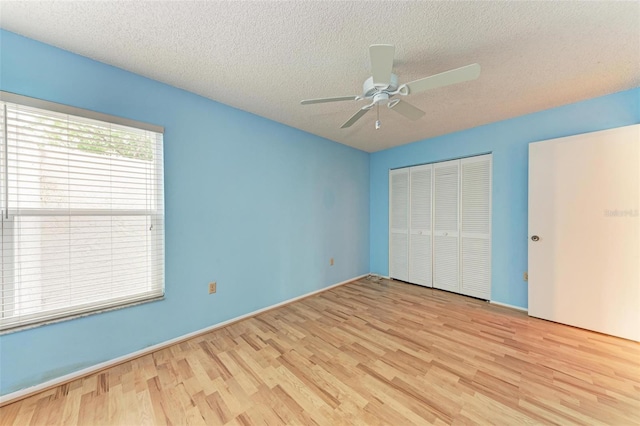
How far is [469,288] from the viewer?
324 centimetres

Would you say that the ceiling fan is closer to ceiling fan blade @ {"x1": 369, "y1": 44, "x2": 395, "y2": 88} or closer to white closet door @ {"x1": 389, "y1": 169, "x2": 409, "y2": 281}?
ceiling fan blade @ {"x1": 369, "y1": 44, "x2": 395, "y2": 88}

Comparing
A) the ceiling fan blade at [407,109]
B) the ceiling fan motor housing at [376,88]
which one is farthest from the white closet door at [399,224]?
the ceiling fan motor housing at [376,88]

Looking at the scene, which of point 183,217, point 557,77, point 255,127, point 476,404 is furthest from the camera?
point 255,127

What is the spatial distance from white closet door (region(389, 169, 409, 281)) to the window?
3.45 meters

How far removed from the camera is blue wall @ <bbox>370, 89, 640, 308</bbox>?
2291 mm

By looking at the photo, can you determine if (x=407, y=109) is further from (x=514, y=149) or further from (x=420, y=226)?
(x=420, y=226)

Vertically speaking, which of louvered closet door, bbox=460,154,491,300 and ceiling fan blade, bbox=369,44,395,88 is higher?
ceiling fan blade, bbox=369,44,395,88

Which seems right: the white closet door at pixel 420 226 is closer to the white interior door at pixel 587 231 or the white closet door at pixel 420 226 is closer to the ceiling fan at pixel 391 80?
the white interior door at pixel 587 231

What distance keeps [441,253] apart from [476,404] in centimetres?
234

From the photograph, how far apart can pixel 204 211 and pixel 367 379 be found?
209 cm

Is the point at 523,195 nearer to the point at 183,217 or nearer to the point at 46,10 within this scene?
the point at 183,217

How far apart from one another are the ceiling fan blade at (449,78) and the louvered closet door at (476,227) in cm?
211

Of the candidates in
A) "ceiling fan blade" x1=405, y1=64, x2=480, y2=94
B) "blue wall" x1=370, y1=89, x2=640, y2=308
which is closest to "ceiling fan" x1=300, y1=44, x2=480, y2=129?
"ceiling fan blade" x1=405, y1=64, x2=480, y2=94

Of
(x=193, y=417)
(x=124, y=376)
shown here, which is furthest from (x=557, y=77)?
(x=124, y=376)
